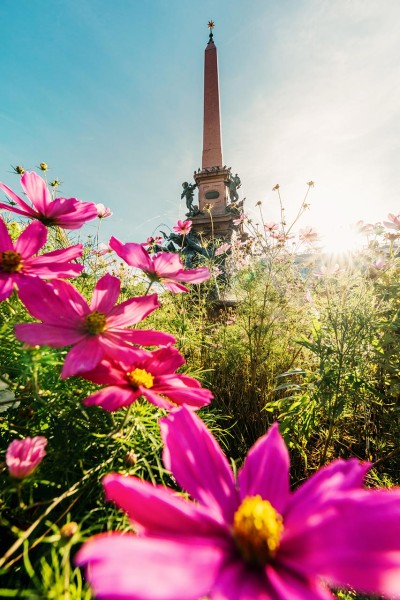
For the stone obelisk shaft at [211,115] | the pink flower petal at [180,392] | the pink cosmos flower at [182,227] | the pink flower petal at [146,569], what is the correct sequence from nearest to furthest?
the pink flower petal at [146,569] → the pink flower petal at [180,392] → the pink cosmos flower at [182,227] → the stone obelisk shaft at [211,115]

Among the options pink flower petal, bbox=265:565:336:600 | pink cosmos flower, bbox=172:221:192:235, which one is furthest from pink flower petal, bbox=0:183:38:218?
pink cosmos flower, bbox=172:221:192:235

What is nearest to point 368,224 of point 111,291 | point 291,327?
point 291,327

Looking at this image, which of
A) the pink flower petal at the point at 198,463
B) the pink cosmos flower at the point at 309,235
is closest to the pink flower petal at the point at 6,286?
the pink flower petal at the point at 198,463

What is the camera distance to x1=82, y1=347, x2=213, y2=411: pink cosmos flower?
0.31 metres

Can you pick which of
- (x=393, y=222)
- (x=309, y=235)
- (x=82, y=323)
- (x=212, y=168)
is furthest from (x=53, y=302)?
(x=212, y=168)

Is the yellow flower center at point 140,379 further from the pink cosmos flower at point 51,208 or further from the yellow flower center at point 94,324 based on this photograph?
the pink cosmos flower at point 51,208

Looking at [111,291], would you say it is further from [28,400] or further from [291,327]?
[291,327]

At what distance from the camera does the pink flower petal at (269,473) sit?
264 mm

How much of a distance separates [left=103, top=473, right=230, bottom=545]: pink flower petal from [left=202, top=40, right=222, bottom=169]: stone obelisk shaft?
32.6ft

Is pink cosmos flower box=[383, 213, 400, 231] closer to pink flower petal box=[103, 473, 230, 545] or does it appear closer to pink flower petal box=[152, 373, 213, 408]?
pink flower petal box=[152, 373, 213, 408]

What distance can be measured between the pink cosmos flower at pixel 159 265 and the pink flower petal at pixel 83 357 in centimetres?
15

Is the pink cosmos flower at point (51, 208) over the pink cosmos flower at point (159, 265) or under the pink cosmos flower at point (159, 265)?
over

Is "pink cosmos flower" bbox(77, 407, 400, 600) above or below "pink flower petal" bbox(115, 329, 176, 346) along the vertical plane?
below

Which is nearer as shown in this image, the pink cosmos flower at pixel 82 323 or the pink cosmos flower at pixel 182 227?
the pink cosmos flower at pixel 82 323
